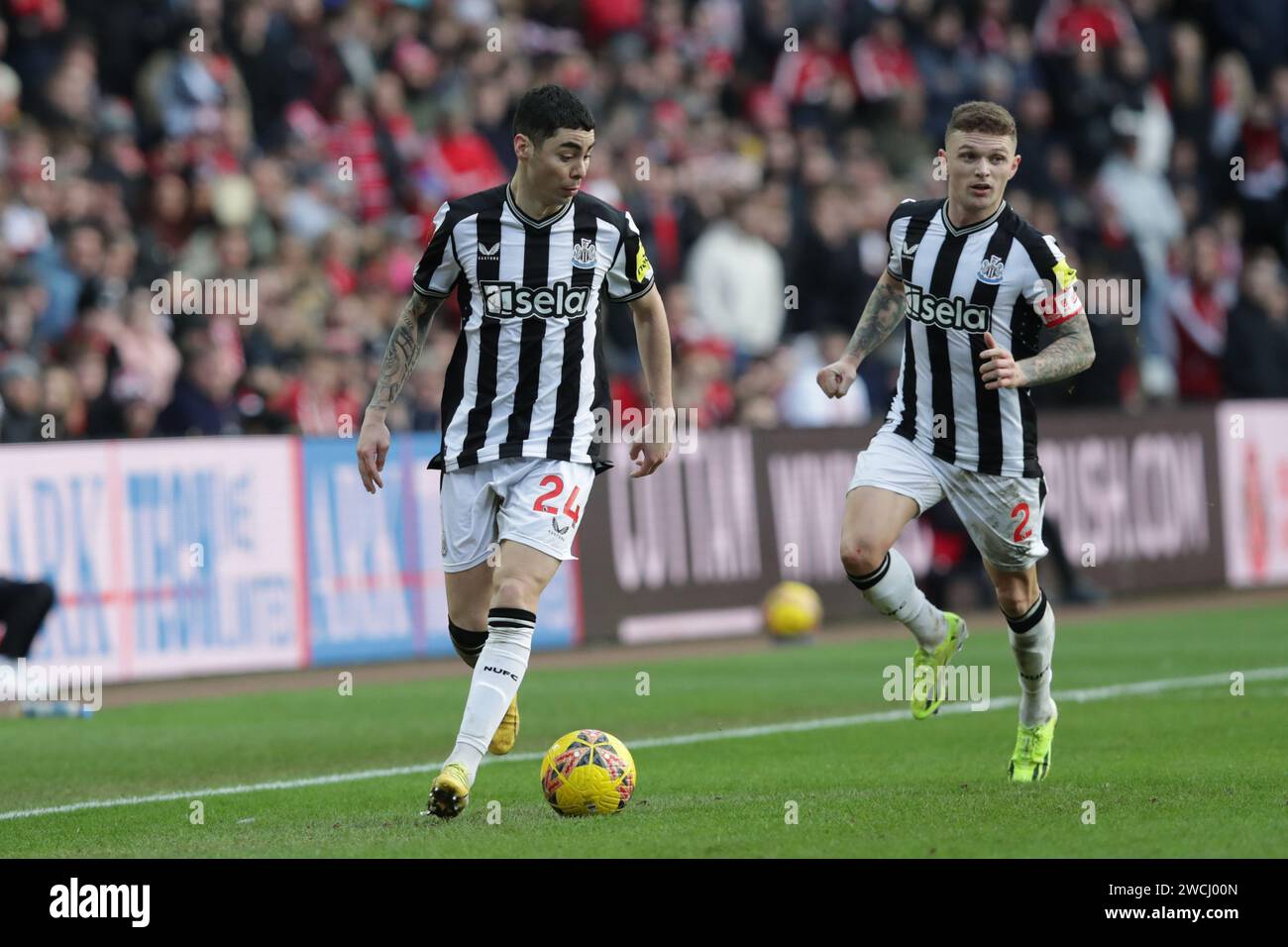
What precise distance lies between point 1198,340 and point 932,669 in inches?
570

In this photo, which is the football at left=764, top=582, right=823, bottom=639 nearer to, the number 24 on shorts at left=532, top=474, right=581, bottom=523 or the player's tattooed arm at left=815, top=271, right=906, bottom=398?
the player's tattooed arm at left=815, top=271, right=906, bottom=398

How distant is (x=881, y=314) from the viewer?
908 centimetres

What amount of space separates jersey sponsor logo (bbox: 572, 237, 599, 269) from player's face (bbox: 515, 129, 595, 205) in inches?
9.3

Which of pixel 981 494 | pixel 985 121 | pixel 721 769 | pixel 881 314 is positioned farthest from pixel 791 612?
pixel 985 121

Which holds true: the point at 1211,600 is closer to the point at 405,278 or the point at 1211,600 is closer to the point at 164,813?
the point at 405,278

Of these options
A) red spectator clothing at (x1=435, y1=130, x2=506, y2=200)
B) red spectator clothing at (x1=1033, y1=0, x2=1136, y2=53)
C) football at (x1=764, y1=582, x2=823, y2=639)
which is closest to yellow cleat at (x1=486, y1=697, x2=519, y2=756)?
football at (x1=764, y1=582, x2=823, y2=639)

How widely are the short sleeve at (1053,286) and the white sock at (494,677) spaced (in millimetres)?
2400

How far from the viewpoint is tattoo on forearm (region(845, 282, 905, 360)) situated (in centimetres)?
905

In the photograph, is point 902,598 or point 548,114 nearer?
point 548,114

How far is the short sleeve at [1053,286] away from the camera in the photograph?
850 centimetres

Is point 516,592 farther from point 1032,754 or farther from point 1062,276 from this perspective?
point 1062,276

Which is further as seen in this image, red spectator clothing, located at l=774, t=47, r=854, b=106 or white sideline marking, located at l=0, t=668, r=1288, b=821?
red spectator clothing, located at l=774, t=47, r=854, b=106

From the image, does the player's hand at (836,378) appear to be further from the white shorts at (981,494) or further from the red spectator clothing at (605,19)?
the red spectator clothing at (605,19)

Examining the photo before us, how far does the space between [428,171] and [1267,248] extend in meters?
10.00
